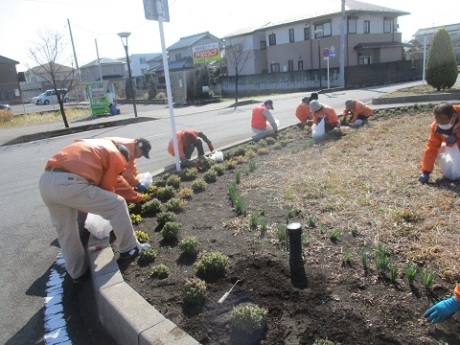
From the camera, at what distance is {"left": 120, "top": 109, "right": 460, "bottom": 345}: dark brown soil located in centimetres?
215

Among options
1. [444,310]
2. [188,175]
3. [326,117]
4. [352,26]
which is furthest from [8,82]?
[444,310]

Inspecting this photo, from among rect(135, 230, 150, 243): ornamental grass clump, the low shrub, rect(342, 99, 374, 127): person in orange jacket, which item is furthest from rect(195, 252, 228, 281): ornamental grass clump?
rect(342, 99, 374, 127): person in orange jacket

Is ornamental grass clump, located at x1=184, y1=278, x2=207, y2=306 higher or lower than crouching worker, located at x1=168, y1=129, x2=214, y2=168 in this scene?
lower

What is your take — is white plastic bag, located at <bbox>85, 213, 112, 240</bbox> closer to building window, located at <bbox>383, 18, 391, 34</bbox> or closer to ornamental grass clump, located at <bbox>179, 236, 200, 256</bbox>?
ornamental grass clump, located at <bbox>179, 236, 200, 256</bbox>

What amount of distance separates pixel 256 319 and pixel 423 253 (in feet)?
5.06

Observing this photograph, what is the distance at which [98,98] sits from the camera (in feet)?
67.9

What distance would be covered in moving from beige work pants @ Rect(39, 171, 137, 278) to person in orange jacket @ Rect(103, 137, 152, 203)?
82cm

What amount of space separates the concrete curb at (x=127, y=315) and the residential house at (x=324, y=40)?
28940 mm

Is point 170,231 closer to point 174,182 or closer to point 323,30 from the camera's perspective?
point 174,182

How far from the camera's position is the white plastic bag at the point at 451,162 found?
14.4 ft

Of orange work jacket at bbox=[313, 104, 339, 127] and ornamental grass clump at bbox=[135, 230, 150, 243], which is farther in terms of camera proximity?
orange work jacket at bbox=[313, 104, 339, 127]

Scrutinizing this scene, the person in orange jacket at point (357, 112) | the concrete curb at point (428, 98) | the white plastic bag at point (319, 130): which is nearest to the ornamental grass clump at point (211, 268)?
the white plastic bag at point (319, 130)

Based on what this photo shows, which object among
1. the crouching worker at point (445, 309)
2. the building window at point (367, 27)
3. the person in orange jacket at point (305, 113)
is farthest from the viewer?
the building window at point (367, 27)

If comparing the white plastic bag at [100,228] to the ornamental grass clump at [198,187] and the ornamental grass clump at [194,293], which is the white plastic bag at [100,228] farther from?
the ornamental grass clump at [198,187]
